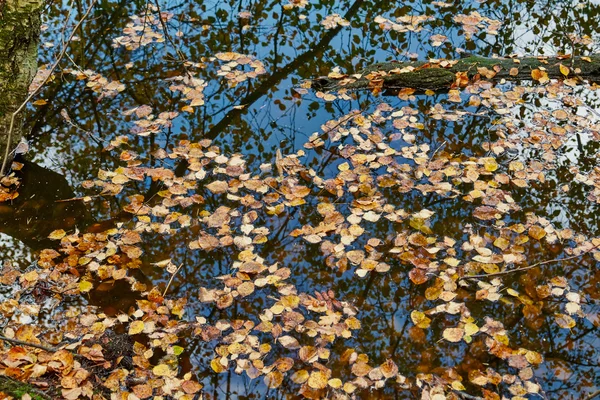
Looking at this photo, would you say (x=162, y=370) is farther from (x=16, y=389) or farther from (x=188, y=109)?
(x=188, y=109)

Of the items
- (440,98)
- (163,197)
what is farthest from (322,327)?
(440,98)

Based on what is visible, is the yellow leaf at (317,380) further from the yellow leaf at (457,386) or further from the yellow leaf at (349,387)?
the yellow leaf at (457,386)

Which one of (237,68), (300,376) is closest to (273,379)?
(300,376)

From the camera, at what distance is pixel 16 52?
3.45 metres

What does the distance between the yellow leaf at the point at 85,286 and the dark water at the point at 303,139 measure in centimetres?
7

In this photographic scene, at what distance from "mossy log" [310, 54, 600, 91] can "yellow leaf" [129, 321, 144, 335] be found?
2880mm

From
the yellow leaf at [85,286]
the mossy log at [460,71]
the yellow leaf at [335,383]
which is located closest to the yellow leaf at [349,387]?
the yellow leaf at [335,383]

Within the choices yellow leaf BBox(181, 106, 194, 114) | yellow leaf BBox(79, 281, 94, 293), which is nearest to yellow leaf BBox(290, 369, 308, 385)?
yellow leaf BBox(79, 281, 94, 293)

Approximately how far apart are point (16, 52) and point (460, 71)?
3.56 metres

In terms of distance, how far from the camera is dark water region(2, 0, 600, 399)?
2.70m

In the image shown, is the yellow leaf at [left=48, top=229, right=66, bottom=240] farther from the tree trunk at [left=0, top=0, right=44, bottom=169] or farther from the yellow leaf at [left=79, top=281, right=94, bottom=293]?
the tree trunk at [left=0, top=0, right=44, bottom=169]

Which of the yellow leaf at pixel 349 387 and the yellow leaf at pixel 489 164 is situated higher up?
the yellow leaf at pixel 489 164

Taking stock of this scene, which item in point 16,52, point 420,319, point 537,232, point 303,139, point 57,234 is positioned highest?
point 16,52

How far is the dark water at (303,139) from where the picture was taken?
270 cm
